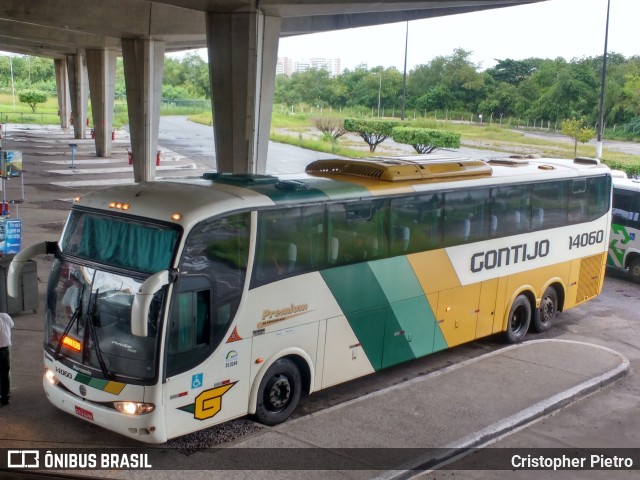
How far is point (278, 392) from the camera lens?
930cm

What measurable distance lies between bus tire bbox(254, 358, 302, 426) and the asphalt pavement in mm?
154

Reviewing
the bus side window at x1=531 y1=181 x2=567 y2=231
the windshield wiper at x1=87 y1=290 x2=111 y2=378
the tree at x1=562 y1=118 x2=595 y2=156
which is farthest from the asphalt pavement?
the tree at x1=562 y1=118 x2=595 y2=156

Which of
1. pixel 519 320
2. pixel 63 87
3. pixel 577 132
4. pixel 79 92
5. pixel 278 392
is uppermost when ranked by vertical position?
pixel 63 87

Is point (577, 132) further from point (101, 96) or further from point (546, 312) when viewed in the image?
point (101, 96)

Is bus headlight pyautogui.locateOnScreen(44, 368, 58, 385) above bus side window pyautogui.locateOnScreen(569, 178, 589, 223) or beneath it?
beneath

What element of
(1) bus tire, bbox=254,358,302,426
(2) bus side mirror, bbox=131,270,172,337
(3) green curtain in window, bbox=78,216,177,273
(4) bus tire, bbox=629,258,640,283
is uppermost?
(3) green curtain in window, bbox=78,216,177,273

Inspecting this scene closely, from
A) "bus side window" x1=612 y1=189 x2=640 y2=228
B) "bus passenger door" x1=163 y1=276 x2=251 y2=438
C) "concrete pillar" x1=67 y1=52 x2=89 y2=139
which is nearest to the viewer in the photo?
"bus passenger door" x1=163 y1=276 x2=251 y2=438

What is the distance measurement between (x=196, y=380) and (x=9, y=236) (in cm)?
914

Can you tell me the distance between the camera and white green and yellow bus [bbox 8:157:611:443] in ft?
25.9

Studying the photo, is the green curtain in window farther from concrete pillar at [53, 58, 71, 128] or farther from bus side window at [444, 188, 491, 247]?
concrete pillar at [53, 58, 71, 128]

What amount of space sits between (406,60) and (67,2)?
1755 cm

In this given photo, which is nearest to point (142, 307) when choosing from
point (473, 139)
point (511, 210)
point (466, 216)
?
point (466, 216)

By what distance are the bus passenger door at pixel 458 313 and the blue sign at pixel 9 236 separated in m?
9.10

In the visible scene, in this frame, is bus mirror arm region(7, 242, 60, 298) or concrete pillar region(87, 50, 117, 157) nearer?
bus mirror arm region(7, 242, 60, 298)
